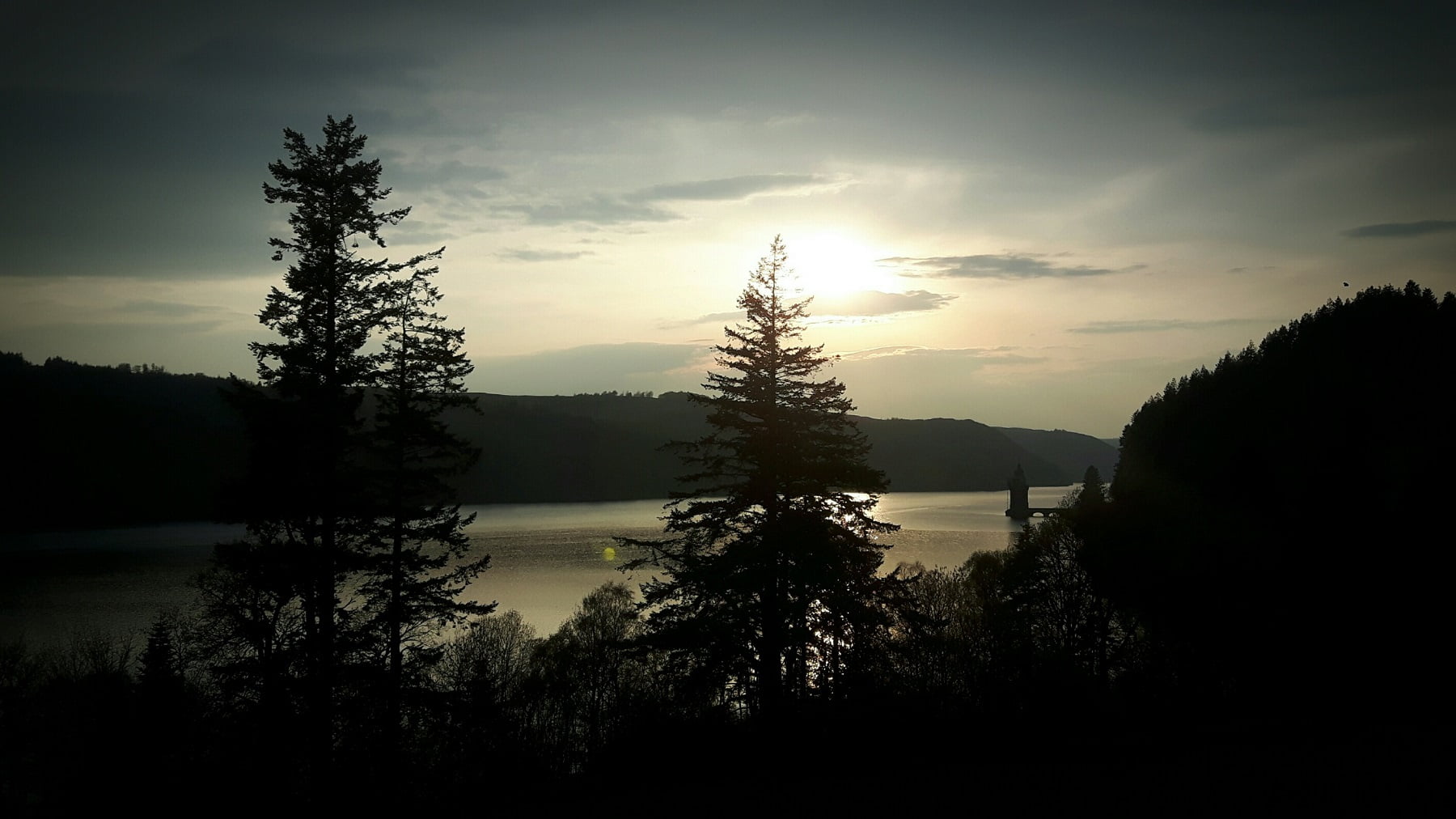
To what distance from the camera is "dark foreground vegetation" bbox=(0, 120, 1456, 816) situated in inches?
606

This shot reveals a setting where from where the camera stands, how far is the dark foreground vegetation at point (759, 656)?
15.4m

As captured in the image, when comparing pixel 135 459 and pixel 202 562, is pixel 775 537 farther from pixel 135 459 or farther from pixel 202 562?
pixel 135 459

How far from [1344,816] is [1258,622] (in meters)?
15.3

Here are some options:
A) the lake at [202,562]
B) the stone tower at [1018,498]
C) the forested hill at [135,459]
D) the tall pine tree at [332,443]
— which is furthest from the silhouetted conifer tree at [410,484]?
the stone tower at [1018,498]

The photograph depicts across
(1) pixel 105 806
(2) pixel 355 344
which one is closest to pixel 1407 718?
(2) pixel 355 344

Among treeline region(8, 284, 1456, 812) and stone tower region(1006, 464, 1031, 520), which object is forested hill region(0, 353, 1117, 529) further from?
treeline region(8, 284, 1456, 812)

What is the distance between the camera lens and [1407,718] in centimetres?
1752

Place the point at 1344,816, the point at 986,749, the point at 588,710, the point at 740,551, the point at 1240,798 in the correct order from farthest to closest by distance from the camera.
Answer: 1. the point at 588,710
2. the point at 740,551
3. the point at 986,749
4. the point at 1240,798
5. the point at 1344,816

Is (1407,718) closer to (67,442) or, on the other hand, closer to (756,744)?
(756,744)

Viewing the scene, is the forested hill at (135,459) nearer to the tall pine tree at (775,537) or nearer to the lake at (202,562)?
the lake at (202,562)

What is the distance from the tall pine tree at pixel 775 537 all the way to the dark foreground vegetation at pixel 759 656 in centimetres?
9

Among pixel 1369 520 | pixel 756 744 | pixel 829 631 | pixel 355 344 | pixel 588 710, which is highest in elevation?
pixel 355 344

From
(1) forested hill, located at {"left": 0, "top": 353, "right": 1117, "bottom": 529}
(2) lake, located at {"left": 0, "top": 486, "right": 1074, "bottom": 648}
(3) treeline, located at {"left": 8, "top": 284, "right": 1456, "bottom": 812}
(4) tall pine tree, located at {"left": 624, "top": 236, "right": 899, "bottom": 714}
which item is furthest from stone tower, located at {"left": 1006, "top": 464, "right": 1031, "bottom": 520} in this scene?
(4) tall pine tree, located at {"left": 624, "top": 236, "right": 899, "bottom": 714}

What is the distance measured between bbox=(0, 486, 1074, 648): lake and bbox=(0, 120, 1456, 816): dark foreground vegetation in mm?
14786
